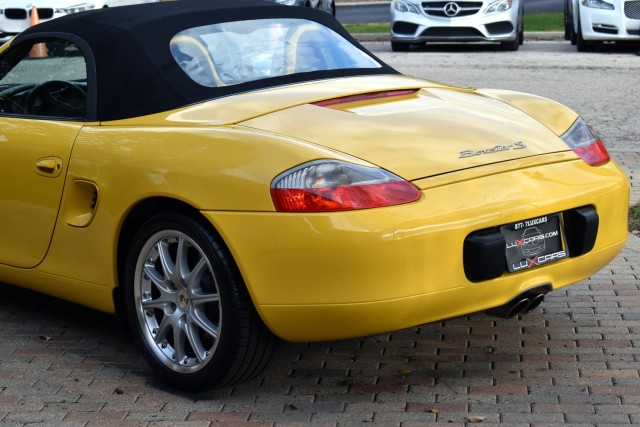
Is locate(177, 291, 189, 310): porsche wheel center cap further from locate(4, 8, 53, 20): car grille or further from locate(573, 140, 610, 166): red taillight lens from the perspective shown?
locate(4, 8, 53, 20): car grille

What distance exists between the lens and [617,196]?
15.8ft

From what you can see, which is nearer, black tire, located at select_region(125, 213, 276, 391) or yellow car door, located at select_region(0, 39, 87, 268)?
black tire, located at select_region(125, 213, 276, 391)

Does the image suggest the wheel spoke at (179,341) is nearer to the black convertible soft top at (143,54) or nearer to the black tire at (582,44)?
the black convertible soft top at (143,54)

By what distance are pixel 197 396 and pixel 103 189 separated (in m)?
0.90

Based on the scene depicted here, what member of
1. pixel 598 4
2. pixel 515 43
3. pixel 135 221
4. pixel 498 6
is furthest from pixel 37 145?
pixel 515 43

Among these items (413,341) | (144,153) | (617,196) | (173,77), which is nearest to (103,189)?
(144,153)

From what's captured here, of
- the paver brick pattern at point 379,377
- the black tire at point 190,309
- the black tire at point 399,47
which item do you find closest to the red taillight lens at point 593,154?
the paver brick pattern at point 379,377

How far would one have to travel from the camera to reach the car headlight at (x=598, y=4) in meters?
16.6

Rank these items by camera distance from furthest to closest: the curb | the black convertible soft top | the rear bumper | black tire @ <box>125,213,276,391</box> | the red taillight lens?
the curb
the black convertible soft top
the red taillight lens
black tire @ <box>125,213,276,391</box>
the rear bumper

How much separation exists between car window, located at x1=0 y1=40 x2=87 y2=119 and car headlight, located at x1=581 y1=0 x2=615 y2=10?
39.7ft

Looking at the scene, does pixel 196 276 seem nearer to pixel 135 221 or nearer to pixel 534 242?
pixel 135 221

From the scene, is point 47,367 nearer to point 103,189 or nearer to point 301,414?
point 103,189

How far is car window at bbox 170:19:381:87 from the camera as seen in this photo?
5.12 meters

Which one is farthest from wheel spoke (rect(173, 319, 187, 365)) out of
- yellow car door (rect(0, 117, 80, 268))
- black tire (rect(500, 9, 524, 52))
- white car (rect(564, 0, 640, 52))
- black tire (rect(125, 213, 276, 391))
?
black tire (rect(500, 9, 524, 52))
